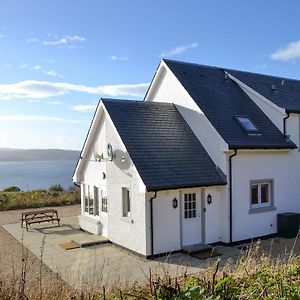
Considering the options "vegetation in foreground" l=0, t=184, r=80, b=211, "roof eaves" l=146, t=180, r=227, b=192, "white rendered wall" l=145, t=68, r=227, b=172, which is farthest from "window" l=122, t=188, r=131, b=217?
"vegetation in foreground" l=0, t=184, r=80, b=211

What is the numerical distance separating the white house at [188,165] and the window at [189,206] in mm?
37

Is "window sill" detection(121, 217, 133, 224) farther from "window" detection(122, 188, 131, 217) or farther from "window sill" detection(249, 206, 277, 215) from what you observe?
"window sill" detection(249, 206, 277, 215)

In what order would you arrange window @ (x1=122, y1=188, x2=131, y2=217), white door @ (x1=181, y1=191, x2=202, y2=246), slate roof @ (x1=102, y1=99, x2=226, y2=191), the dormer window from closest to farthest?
slate roof @ (x1=102, y1=99, x2=226, y2=191) < white door @ (x1=181, y1=191, x2=202, y2=246) < window @ (x1=122, y1=188, x2=131, y2=217) < the dormer window

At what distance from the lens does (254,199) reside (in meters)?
15.2

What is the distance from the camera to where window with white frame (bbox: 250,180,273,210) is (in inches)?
597

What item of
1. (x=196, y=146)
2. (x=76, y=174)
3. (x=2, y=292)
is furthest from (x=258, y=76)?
(x=2, y=292)

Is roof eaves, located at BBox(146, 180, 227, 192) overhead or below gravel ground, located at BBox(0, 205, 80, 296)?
overhead

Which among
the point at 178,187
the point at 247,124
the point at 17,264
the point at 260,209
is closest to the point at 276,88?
the point at 247,124

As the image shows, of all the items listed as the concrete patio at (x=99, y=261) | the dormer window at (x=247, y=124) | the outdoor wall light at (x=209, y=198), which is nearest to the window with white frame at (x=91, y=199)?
the concrete patio at (x=99, y=261)

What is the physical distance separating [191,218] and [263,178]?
3.84 metres

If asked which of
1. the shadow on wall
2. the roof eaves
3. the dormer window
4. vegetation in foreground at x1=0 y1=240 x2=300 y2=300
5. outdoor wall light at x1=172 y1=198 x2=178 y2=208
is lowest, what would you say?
vegetation in foreground at x1=0 y1=240 x2=300 y2=300

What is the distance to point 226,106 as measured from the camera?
1645 centimetres

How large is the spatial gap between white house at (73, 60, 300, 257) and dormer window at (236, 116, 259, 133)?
2.4 inches

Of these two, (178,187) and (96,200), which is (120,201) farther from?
(96,200)
